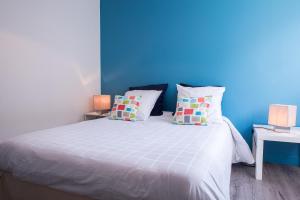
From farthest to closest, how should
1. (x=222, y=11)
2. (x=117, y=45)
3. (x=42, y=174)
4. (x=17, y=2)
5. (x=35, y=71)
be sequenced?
(x=117, y=45)
(x=222, y=11)
(x=35, y=71)
(x=17, y=2)
(x=42, y=174)

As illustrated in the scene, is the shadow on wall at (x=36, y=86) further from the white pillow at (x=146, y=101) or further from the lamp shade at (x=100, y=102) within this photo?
the white pillow at (x=146, y=101)

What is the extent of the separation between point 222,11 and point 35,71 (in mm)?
2391

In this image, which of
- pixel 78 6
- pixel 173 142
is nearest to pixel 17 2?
pixel 78 6

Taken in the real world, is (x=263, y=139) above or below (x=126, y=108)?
below

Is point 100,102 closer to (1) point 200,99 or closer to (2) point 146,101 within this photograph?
(2) point 146,101

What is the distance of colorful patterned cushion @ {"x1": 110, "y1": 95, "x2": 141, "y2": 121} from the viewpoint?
8.27ft

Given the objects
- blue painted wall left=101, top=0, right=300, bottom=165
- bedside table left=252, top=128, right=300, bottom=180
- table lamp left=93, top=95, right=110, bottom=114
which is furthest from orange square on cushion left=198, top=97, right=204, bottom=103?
table lamp left=93, top=95, right=110, bottom=114

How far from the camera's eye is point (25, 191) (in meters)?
1.52

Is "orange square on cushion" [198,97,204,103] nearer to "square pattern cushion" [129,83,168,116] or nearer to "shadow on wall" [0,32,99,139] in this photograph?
"square pattern cushion" [129,83,168,116]

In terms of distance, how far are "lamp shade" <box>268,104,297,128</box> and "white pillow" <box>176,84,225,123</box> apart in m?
0.53

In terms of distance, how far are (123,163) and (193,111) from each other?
128 centimetres

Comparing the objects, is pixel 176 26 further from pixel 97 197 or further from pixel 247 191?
pixel 97 197

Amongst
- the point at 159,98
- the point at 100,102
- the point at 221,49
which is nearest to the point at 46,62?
the point at 100,102

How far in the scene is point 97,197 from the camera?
1236 mm
